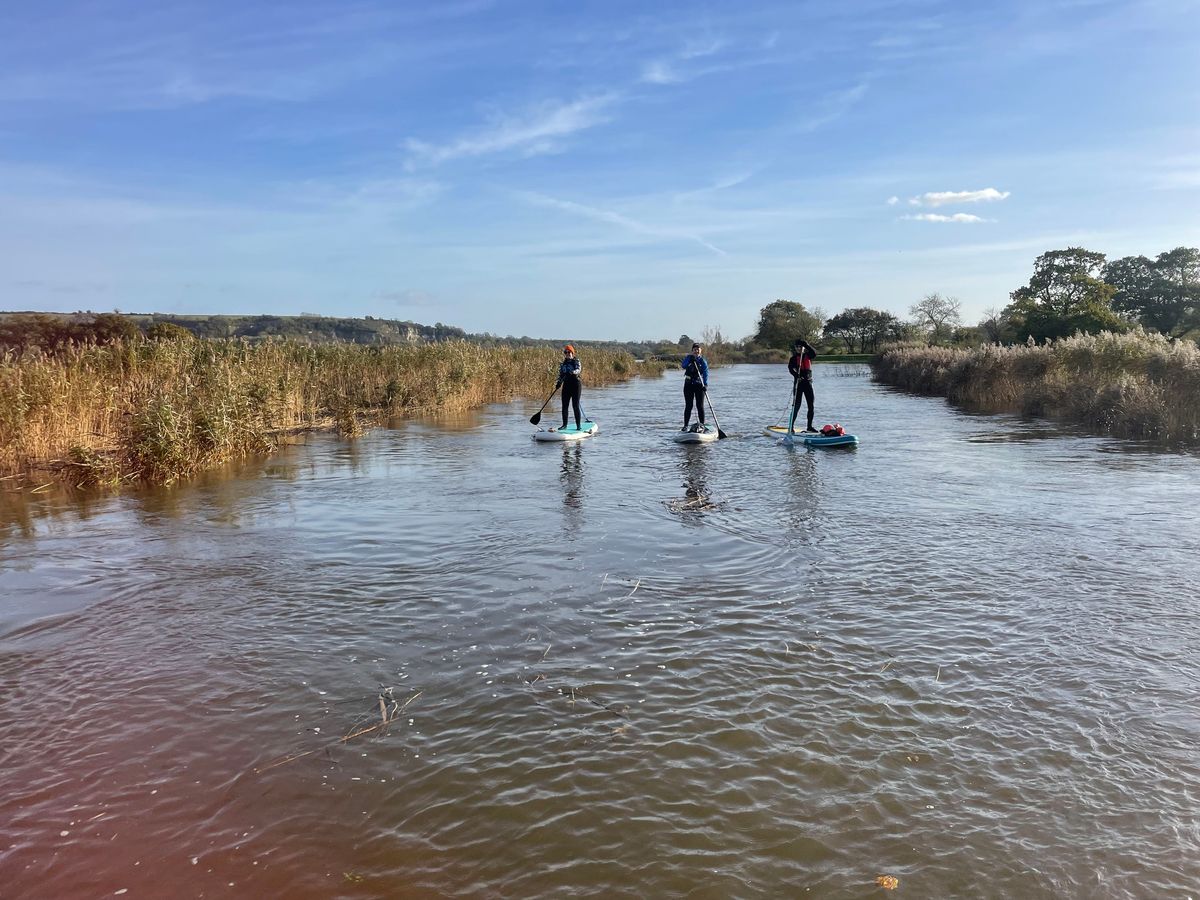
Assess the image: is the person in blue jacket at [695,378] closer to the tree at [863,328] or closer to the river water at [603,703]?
the river water at [603,703]

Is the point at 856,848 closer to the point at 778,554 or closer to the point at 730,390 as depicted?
the point at 778,554

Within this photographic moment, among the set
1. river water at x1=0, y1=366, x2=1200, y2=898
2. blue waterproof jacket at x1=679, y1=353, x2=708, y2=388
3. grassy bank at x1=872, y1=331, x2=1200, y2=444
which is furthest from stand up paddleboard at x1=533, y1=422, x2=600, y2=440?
grassy bank at x1=872, y1=331, x2=1200, y2=444

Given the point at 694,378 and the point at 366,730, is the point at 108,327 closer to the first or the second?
the point at 694,378

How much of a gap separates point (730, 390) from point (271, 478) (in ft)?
97.7

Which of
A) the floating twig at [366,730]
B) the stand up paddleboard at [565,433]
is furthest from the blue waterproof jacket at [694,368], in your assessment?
the floating twig at [366,730]

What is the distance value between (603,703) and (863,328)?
9781cm

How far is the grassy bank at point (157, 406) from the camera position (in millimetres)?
12336

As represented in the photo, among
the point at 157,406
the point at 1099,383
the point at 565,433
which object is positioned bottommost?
the point at 565,433

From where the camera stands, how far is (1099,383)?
20.7 meters

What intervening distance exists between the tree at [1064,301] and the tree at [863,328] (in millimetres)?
33497

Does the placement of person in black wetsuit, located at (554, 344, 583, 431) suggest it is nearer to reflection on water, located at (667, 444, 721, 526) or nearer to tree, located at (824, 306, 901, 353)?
reflection on water, located at (667, 444, 721, 526)

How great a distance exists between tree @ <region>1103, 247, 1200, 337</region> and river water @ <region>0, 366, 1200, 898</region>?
51.3 m

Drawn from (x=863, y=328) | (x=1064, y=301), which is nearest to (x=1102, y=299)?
(x=1064, y=301)

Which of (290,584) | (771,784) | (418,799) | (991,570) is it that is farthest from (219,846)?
(991,570)
